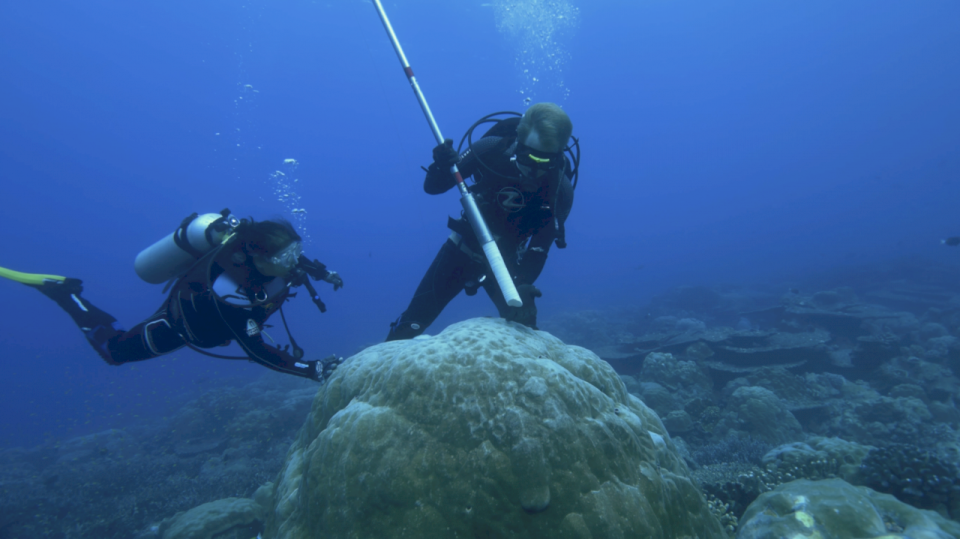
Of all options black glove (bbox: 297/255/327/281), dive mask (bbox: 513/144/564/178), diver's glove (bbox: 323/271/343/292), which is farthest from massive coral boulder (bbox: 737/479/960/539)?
black glove (bbox: 297/255/327/281)

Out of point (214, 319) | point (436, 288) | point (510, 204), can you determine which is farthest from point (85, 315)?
point (510, 204)

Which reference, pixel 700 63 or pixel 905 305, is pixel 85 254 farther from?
pixel 700 63

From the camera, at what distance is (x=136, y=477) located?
31.3 ft

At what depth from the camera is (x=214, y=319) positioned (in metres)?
4.28

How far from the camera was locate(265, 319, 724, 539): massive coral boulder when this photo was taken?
6.15 ft

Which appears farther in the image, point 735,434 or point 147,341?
point 735,434

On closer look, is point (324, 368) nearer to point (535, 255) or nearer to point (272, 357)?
point (272, 357)

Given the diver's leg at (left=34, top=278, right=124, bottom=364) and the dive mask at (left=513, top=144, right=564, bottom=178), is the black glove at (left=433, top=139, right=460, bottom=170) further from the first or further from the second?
the diver's leg at (left=34, top=278, right=124, bottom=364)

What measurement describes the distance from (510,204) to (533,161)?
58 cm

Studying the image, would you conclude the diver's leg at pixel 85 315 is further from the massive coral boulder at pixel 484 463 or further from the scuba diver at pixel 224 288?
the massive coral boulder at pixel 484 463

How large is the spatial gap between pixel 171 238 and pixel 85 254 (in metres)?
127

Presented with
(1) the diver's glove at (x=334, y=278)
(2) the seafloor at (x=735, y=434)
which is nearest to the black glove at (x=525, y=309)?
(2) the seafloor at (x=735, y=434)

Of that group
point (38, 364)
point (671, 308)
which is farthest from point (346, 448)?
point (38, 364)

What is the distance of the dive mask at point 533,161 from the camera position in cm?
349
